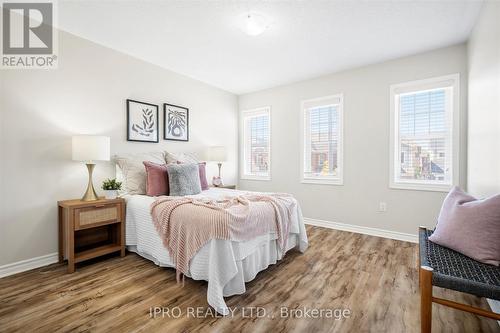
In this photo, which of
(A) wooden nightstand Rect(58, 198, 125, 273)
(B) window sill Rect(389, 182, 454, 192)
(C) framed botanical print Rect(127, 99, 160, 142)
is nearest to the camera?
(A) wooden nightstand Rect(58, 198, 125, 273)

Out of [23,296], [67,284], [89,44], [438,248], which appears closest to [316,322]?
[438,248]

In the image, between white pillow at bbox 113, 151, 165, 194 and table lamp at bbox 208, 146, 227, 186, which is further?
table lamp at bbox 208, 146, 227, 186

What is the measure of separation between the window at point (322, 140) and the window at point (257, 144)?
76cm

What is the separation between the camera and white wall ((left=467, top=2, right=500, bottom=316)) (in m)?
1.78

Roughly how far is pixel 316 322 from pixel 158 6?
2.96 metres

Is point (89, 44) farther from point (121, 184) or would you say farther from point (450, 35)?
point (450, 35)

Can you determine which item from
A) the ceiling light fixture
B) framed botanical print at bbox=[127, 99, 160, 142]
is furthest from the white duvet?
the ceiling light fixture

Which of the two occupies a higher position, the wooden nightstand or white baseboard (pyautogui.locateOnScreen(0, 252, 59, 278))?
the wooden nightstand

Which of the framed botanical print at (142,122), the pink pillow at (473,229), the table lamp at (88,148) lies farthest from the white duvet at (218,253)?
the pink pillow at (473,229)

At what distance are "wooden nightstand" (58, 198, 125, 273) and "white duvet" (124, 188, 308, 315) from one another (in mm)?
118

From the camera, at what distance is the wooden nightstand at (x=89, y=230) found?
2306 millimetres

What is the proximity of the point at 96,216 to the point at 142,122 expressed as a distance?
57.2 inches

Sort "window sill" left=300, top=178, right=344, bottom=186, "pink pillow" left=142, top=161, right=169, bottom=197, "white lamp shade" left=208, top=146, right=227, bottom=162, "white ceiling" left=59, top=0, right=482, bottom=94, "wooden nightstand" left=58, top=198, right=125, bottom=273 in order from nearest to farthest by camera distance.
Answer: "white ceiling" left=59, top=0, right=482, bottom=94 < "wooden nightstand" left=58, top=198, right=125, bottom=273 < "pink pillow" left=142, top=161, right=169, bottom=197 < "window sill" left=300, top=178, right=344, bottom=186 < "white lamp shade" left=208, top=146, right=227, bottom=162

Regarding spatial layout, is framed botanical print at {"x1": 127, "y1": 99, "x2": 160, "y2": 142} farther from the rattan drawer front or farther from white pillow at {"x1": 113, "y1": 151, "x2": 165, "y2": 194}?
the rattan drawer front
